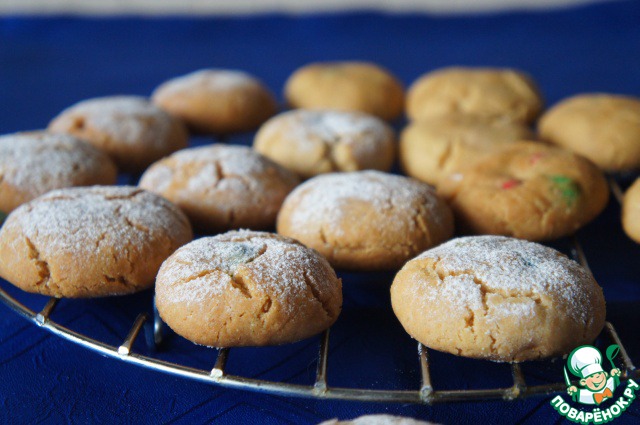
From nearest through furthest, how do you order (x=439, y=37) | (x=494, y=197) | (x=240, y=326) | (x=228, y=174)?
(x=240, y=326), (x=494, y=197), (x=228, y=174), (x=439, y=37)

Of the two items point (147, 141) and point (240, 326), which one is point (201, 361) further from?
point (147, 141)

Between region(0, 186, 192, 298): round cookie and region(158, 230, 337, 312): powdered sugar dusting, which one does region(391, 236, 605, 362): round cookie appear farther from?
region(0, 186, 192, 298): round cookie

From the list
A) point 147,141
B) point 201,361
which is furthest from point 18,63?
point 201,361

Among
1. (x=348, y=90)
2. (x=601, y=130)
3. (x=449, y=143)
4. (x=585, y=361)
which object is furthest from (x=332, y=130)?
(x=585, y=361)

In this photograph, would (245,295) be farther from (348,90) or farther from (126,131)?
(348,90)

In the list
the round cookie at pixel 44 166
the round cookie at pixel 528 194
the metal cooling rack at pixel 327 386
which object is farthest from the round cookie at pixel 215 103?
the metal cooling rack at pixel 327 386

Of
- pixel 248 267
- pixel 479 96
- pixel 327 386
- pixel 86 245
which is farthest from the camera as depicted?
pixel 479 96
